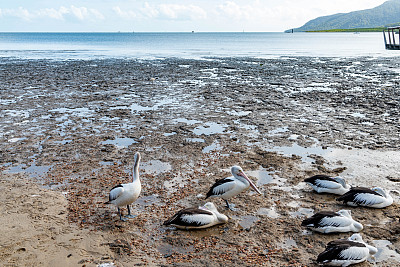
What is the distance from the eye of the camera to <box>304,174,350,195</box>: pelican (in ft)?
24.5

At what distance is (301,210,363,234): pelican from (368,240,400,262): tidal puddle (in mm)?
388

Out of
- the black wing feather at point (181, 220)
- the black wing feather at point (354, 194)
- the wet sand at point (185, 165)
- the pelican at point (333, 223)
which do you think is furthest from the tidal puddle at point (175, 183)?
the black wing feather at point (354, 194)

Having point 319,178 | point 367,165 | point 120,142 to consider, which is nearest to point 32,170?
point 120,142

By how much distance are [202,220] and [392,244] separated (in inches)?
130

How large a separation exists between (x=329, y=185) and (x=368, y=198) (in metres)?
0.83

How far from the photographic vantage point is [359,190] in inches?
277

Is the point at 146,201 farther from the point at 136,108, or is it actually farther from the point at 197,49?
the point at 197,49

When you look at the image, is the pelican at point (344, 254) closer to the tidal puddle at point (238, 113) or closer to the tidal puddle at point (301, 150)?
the tidal puddle at point (301, 150)

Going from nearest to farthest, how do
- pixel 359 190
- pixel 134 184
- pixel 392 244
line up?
1. pixel 392 244
2. pixel 134 184
3. pixel 359 190

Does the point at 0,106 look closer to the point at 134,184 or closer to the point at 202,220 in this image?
the point at 134,184

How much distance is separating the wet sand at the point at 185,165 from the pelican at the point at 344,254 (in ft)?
1.16

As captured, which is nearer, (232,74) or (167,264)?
(167,264)

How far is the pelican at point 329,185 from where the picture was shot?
746 cm

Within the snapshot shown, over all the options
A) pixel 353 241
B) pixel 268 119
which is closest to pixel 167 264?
pixel 353 241
